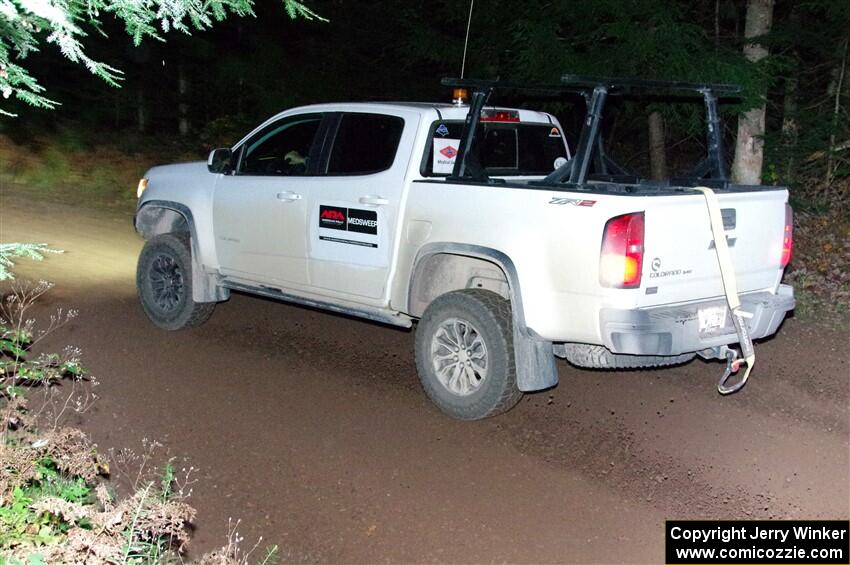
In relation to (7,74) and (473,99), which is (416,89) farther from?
(7,74)

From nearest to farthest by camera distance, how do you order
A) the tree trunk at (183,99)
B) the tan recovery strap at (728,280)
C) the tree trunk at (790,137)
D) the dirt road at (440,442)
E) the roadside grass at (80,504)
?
the roadside grass at (80,504)
the dirt road at (440,442)
the tan recovery strap at (728,280)
the tree trunk at (790,137)
the tree trunk at (183,99)

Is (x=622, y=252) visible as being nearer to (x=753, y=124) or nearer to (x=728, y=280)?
(x=728, y=280)

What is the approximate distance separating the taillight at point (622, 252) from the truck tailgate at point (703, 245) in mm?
61

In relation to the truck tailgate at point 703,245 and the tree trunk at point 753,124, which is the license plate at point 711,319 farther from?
the tree trunk at point 753,124

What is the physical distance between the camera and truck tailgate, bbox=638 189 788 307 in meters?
5.98

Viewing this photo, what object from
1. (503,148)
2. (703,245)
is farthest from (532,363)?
(503,148)

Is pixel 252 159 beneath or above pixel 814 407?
above

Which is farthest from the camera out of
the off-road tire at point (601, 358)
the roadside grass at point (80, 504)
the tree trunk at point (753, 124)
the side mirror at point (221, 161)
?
the tree trunk at point (753, 124)

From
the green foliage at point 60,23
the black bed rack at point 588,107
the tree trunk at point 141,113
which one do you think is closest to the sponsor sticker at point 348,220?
the black bed rack at point 588,107

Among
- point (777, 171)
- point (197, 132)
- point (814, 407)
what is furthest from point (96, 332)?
point (197, 132)

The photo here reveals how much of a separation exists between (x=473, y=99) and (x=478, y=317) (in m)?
1.60

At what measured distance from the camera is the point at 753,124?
13.1 meters

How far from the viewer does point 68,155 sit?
1870cm

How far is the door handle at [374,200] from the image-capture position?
7.28 m
